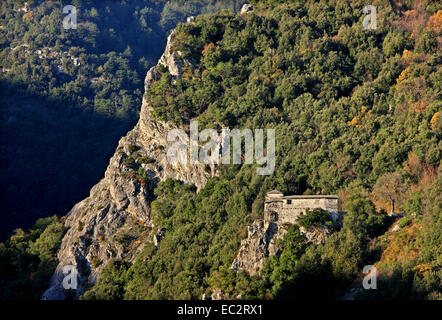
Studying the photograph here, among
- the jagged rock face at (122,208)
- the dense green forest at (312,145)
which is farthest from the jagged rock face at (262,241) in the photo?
the jagged rock face at (122,208)

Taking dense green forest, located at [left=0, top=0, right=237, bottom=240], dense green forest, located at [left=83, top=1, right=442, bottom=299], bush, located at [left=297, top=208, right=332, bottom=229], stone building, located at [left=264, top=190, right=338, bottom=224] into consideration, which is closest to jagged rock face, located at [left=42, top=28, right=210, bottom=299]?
dense green forest, located at [left=83, top=1, right=442, bottom=299]

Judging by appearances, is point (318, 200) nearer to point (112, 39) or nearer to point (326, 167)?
point (326, 167)

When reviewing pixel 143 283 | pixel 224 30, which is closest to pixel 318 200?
pixel 143 283

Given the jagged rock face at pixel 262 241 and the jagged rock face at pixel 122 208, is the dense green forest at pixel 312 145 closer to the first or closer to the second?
the jagged rock face at pixel 262 241

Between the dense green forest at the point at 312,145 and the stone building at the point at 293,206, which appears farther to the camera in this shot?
the stone building at the point at 293,206

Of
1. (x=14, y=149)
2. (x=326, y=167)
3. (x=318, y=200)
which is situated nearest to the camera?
(x=318, y=200)

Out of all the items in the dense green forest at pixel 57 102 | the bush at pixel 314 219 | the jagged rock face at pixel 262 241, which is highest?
the dense green forest at pixel 57 102

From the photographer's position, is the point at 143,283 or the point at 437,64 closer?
the point at 143,283

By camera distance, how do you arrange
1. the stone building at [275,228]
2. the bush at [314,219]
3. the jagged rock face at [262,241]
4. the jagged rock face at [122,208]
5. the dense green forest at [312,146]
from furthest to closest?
1. the jagged rock face at [122,208]
2. the stone building at [275,228]
3. the jagged rock face at [262,241]
4. the bush at [314,219]
5. the dense green forest at [312,146]
